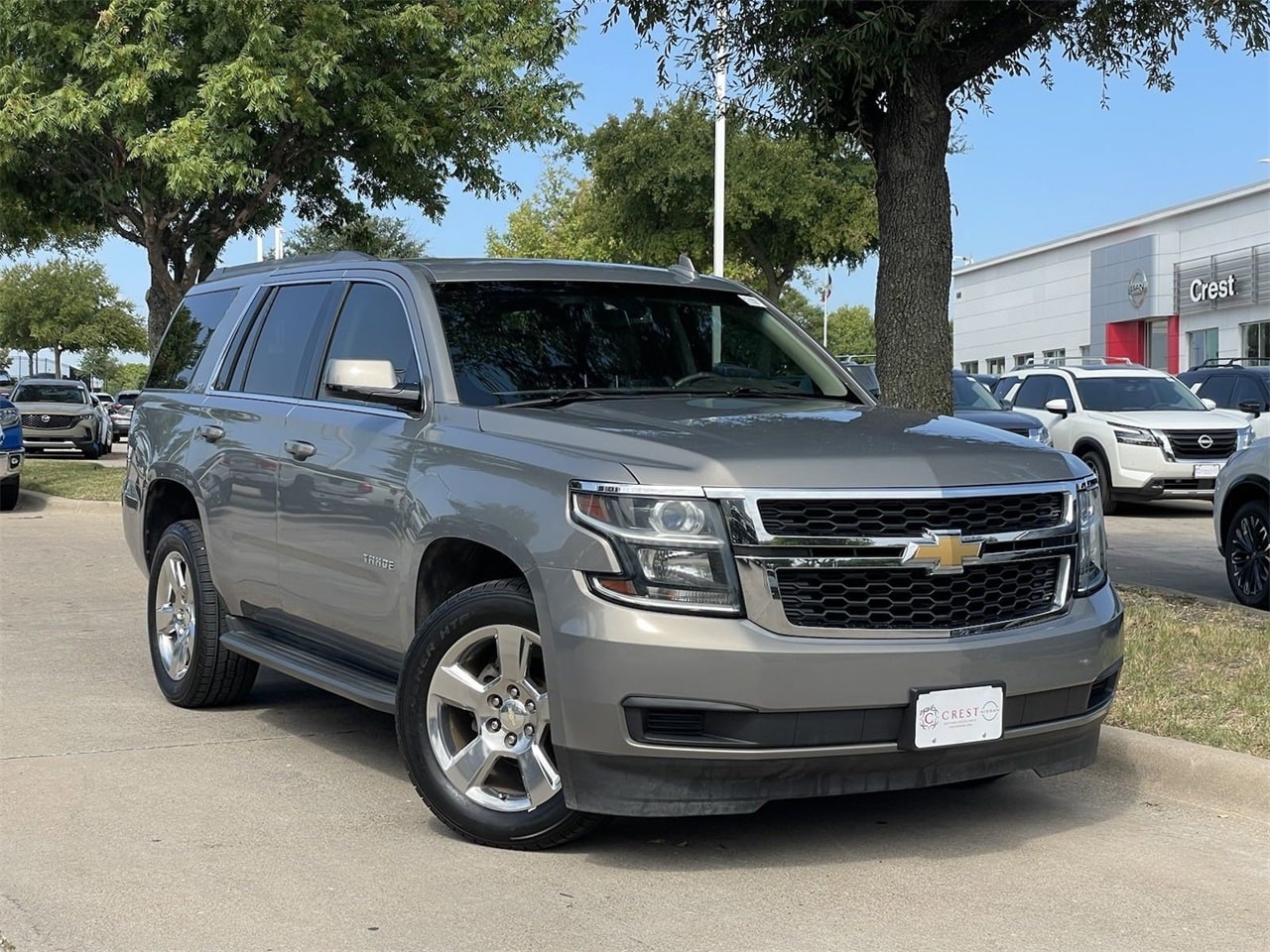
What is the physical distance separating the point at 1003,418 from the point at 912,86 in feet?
32.0

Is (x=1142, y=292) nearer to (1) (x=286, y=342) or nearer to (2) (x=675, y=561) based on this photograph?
(1) (x=286, y=342)

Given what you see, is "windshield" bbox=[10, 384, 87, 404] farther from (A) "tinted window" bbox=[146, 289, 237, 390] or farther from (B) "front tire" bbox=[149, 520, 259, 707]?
(B) "front tire" bbox=[149, 520, 259, 707]

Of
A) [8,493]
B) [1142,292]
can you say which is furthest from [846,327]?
[8,493]

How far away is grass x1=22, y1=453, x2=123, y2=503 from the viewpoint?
66.2ft

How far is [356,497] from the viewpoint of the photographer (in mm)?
5965

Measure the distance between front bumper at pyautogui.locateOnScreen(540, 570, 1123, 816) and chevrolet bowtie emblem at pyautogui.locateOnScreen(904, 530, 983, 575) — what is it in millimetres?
215

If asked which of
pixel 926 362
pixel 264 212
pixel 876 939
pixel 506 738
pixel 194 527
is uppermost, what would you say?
pixel 264 212

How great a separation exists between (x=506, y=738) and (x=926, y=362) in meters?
5.45

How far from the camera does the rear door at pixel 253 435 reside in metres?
6.71

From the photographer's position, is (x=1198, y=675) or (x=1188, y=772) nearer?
(x=1188, y=772)

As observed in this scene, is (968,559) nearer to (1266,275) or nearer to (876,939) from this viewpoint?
(876,939)

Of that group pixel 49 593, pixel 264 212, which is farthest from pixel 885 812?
pixel 264 212

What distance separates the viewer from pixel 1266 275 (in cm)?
4344

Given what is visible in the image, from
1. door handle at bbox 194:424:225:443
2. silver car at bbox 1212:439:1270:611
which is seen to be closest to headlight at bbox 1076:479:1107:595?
door handle at bbox 194:424:225:443
